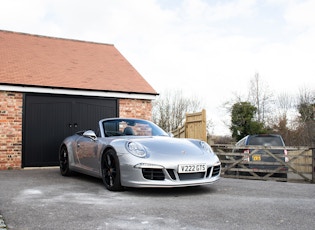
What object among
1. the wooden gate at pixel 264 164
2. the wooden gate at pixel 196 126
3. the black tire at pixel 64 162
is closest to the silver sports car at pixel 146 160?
the black tire at pixel 64 162

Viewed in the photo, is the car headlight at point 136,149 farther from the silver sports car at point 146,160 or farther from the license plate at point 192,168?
the license plate at point 192,168

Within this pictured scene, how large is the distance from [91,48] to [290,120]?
21.4 meters

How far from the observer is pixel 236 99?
34.4 meters

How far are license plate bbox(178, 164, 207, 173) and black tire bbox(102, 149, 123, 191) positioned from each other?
1025 millimetres

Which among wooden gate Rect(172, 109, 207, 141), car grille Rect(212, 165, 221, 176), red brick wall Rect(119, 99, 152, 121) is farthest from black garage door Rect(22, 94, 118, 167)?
car grille Rect(212, 165, 221, 176)

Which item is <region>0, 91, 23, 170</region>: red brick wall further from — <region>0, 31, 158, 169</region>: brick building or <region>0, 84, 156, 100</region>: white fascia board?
<region>0, 84, 156, 100</region>: white fascia board

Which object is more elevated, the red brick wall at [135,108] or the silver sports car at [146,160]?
the red brick wall at [135,108]

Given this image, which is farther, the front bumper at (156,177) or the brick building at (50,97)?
the brick building at (50,97)

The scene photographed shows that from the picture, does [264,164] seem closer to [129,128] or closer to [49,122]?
[129,128]

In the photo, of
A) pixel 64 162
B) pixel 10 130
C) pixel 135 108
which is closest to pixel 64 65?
pixel 135 108

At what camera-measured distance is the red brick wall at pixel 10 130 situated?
9.98 meters

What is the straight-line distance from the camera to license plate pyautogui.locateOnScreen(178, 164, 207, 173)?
533 cm

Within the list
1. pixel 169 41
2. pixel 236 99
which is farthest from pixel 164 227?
pixel 236 99

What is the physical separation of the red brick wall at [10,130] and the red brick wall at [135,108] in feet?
10.5
